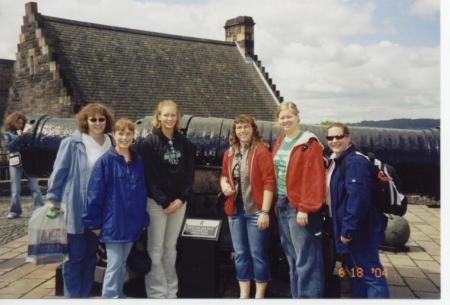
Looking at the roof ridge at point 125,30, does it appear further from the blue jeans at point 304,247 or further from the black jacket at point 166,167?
the blue jeans at point 304,247

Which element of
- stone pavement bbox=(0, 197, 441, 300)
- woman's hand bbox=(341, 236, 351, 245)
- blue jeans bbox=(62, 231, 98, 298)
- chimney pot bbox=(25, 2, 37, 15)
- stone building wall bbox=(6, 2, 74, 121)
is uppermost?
chimney pot bbox=(25, 2, 37, 15)

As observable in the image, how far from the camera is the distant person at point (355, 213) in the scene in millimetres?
3088

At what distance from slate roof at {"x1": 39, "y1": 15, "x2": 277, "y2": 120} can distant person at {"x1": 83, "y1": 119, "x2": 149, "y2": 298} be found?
13723 millimetres

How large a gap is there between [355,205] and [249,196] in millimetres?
794

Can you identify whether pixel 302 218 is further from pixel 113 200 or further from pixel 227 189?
pixel 113 200

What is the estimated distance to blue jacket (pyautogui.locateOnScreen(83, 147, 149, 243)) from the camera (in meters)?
3.19

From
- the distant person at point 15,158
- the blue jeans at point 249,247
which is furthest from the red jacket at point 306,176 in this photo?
the distant person at point 15,158

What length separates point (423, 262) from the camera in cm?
527

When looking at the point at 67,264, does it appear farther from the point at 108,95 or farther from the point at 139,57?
the point at 139,57

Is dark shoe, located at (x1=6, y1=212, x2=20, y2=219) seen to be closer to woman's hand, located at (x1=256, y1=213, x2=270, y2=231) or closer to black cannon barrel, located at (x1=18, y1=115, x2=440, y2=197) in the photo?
black cannon barrel, located at (x1=18, y1=115, x2=440, y2=197)

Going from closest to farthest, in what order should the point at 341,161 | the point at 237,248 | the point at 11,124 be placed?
1. the point at 341,161
2. the point at 237,248
3. the point at 11,124

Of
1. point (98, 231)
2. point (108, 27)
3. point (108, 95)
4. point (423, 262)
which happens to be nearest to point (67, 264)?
point (98, 231)

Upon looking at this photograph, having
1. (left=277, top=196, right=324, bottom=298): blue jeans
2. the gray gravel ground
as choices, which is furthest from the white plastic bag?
the gray gravel ground
